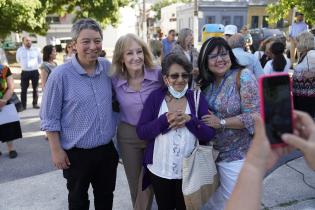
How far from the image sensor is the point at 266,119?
3.14 feet

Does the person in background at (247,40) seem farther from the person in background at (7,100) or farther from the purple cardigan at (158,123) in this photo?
the purple cardigan at (158,123)

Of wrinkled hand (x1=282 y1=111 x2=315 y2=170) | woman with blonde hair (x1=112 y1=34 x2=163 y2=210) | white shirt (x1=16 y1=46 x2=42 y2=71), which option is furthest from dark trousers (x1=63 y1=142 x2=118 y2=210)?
white shirt (x1=16 y1=46 x2=42 y2=71)

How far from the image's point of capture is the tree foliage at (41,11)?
1181 centimetres

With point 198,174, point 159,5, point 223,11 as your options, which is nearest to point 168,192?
point 198,174

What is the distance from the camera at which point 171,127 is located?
2398 millimetres

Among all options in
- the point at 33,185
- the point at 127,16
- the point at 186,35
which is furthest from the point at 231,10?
the point at 33,185

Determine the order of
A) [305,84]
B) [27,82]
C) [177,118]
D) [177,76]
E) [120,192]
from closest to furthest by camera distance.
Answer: [177,118]
[177,76]
[120,192]
[305,84]
[27,82]

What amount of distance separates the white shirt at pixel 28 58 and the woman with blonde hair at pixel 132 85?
255 inches

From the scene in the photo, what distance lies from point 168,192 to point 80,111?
3.11ft

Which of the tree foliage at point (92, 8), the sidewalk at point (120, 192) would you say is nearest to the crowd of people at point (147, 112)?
the sidewalk at point (120, 192)

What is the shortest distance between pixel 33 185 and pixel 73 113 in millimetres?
2010

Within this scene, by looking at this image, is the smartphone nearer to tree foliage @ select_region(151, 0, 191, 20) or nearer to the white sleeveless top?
the white sleeveless top

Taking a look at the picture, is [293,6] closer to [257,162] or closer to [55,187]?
[55,187]

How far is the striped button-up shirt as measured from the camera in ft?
8.07
